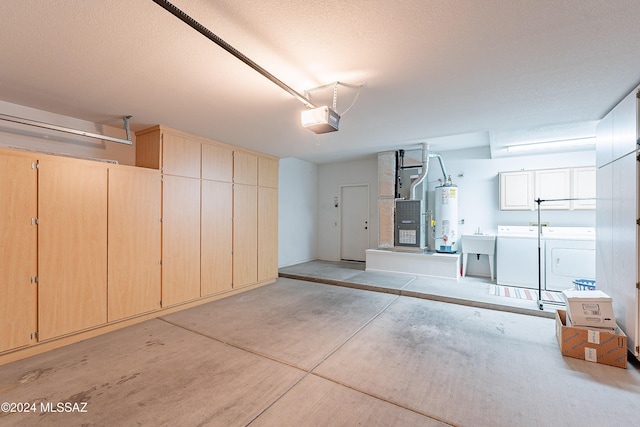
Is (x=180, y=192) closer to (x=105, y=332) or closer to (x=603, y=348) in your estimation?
(x=105, y=332)

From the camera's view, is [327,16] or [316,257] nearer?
[327,16]

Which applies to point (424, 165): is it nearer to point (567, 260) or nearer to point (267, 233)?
point (567, 260)

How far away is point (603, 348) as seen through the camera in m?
2.46

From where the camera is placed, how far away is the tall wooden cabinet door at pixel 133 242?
3.21 m

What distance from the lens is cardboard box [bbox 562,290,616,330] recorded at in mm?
2531

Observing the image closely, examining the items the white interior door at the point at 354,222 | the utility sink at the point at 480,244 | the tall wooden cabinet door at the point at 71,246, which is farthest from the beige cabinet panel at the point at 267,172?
the utility sink at the point at 480,244

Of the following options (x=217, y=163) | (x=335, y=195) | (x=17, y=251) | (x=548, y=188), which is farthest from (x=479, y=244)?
(x=17, y=251)

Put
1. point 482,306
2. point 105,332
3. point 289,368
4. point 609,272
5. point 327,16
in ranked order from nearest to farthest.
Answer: point 327,16, point 289,368, point 609,272, point 105,332, point 482,306

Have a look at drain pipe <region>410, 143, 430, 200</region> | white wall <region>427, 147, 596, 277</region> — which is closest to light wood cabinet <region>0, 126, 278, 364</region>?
drain pipe <region>410, 143, 430, 200</region>

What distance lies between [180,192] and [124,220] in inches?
31.3

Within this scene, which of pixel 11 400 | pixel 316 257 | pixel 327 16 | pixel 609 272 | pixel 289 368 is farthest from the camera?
pixel 316 257

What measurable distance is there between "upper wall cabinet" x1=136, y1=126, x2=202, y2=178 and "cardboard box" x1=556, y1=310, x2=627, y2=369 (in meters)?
4.83

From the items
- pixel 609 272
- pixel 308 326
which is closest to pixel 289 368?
pixel 308 326

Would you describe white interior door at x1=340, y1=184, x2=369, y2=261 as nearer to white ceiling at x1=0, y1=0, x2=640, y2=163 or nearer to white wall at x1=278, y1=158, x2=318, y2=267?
white wall at x1=278, y1=158, x2=318, y2=267
